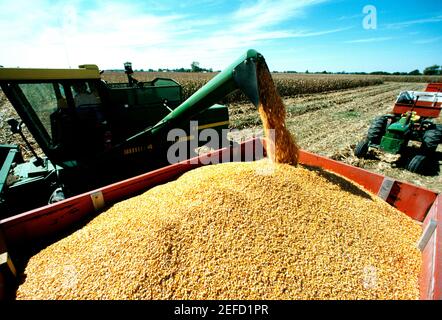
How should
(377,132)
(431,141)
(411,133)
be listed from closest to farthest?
(431,141) → (411,133) → (377,132)

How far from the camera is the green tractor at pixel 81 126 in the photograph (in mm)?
2645

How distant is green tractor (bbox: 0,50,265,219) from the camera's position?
2.64 m

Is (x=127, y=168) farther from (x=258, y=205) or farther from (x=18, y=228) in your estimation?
(x=258, y=205)

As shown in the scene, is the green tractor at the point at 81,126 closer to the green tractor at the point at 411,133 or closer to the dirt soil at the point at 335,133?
the dirt soil at the point at 335,133

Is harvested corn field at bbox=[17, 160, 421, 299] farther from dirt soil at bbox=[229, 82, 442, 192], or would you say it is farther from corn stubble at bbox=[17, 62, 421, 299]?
dirt soil at bbox=[229, 82, 442, 192]

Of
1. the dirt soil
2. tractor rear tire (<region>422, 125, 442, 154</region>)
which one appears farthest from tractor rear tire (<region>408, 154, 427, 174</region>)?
tractor rear tire (<region>422, 125, 442, 154</region>)

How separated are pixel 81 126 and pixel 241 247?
2743mm

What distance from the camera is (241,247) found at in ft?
6.48

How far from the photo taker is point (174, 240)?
201 centimetres

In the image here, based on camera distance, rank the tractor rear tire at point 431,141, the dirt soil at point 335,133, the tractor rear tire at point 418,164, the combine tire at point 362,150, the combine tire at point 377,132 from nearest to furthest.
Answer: the tractor rear tire at point 418,164 → the dirt soil at point 335,133 → the tractor rear tire at point 431,141 → the combine tire at point 362,150 → the combine tire at point 377,132

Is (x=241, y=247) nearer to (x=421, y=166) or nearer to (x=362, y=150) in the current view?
(x=362, y=150)

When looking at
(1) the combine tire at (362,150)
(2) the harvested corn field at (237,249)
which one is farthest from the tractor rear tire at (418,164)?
(2) the harvested corn field at (237,249)

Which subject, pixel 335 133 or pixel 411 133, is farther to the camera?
pixel 335 133

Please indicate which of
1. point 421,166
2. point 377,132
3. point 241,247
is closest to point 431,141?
point 421,166
